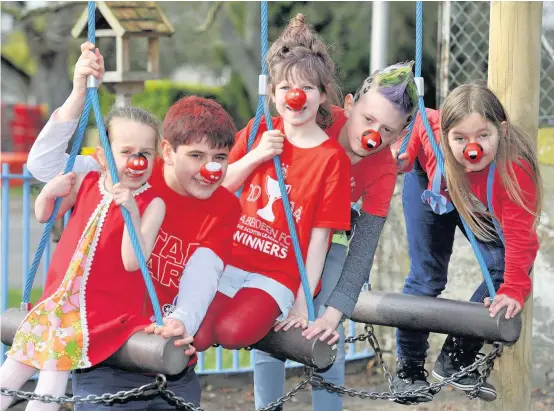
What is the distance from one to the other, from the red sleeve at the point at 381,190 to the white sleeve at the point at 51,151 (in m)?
1.00

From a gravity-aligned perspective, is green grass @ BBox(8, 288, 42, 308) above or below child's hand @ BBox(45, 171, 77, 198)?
below

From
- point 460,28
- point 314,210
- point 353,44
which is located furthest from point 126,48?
point 353,44

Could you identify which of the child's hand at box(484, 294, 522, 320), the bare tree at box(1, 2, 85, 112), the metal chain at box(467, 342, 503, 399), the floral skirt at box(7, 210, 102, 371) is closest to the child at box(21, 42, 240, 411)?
the floral skirt at box(7, 210, 102, 371)

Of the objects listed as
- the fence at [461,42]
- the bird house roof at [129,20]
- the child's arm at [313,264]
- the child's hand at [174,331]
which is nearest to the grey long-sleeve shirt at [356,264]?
the child's arm at [313,264]

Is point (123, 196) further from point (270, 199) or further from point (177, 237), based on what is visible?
point (270, 199)

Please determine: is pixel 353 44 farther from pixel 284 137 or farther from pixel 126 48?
pixel 284 137

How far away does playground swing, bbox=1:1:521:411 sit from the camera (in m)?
2.68

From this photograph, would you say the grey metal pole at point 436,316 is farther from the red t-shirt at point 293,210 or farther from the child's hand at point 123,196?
the child's hand at point 123,196

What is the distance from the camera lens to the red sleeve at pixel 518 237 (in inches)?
130

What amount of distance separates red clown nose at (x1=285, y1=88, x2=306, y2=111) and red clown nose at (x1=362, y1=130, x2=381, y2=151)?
Result: 25 centimetres

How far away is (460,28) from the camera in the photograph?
6285mm

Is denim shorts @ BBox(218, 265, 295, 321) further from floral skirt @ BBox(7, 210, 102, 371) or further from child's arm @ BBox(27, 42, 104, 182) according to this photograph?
child's arm @ BBox(27, 42, 104, 182)

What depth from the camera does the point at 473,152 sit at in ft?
10.7

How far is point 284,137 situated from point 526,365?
161cm
